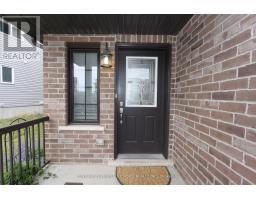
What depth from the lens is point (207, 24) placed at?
1.70 m

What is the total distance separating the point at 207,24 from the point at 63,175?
109 inches

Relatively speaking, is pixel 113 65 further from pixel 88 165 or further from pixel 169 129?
pixel 88 165

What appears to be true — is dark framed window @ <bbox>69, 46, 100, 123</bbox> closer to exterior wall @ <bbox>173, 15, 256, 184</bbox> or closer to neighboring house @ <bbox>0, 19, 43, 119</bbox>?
exterior wall @ <bbox>173, 15, 256, 184</bbox>

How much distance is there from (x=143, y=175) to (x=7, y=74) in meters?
7.46

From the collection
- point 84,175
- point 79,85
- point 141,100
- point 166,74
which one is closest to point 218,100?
point 166,74

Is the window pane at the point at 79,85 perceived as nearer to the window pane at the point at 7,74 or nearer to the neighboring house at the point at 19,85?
the neighboring house at the point at 19,85

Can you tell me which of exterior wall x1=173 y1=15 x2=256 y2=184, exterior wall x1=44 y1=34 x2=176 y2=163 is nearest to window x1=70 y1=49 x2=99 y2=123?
exterior wall x1=44 y1=34 x2=176 y2=163

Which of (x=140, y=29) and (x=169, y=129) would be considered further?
(x=169, y=129)

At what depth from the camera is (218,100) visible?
1.48m

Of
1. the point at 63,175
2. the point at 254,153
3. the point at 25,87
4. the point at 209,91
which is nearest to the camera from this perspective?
the point at 254,153

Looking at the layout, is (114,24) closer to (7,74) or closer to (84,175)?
(84,175)

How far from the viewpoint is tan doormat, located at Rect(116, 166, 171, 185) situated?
7.29 ft

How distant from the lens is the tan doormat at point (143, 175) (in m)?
2.22

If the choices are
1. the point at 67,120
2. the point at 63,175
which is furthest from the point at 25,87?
the point at 63,175
